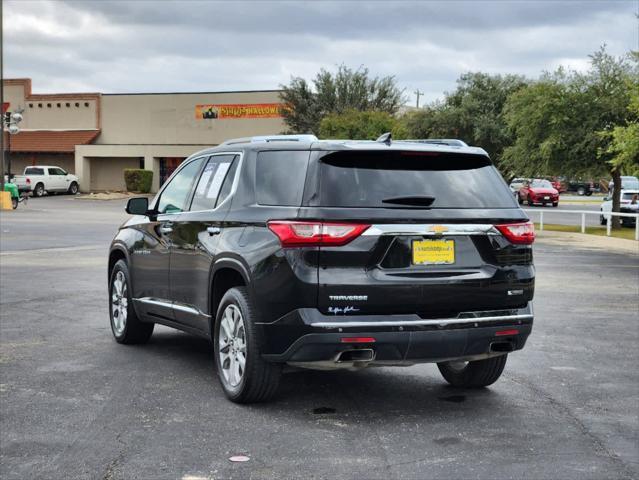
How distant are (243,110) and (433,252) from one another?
61473mm

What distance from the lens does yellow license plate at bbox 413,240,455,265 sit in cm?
618

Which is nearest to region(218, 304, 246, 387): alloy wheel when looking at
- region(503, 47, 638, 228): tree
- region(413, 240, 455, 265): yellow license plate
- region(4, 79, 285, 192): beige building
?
region(413, 240, 455, 265): yellow license plate

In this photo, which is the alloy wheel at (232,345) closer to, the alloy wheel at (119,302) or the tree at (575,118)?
the alloy wheel at (119,302)

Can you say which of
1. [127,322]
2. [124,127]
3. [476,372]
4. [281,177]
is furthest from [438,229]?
[124,127]

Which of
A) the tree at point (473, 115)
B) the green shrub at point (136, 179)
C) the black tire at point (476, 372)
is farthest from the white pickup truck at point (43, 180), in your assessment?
the black tire at point (476, 372)

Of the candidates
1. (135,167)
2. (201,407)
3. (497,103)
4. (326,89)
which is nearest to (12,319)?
(201,407)

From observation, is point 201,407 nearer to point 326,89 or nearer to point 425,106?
point 425,106

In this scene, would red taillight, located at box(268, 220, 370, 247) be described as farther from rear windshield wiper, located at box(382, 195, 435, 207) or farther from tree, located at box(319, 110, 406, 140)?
tree, located at box(319, 110, 406, 140)

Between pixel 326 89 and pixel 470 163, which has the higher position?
pixel 326 89

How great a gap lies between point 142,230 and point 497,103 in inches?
1967

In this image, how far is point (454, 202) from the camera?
6.41 meters

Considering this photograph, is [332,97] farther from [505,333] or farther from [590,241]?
[505,333]

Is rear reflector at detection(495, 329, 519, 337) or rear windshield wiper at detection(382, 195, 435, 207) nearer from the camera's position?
rear windshield wiper at detection(382, 195, 435, 207)

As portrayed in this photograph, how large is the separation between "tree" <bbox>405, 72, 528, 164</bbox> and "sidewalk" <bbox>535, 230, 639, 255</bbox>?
2301 centimetres
